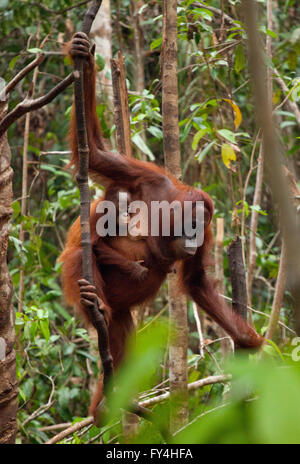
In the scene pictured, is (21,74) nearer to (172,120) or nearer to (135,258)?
(172,120)

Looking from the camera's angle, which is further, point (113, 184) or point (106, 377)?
point (113, 184)

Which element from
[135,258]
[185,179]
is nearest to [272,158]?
[135,258]

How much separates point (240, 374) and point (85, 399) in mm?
4620

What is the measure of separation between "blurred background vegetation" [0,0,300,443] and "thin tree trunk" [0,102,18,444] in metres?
0.57

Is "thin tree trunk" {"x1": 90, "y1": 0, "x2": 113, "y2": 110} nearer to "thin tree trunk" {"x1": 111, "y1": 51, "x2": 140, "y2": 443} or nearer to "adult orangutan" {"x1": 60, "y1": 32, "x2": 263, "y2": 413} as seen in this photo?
"thin tree trunk" {"x1": 111, "y1": 51, "x2": 140, "y2": 443}

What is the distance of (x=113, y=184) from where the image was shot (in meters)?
2.89

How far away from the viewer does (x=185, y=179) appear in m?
6.00

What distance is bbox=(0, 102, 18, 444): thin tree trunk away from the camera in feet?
7.77

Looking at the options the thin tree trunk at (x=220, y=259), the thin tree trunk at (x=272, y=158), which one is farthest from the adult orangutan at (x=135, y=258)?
the thin tree trunk at (x=272, y=158)

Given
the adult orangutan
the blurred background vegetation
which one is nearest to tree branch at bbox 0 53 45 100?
the adult orangutan

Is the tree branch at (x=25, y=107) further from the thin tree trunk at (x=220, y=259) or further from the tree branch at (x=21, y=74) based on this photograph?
the thin tree trunk at (x=220, y=259)

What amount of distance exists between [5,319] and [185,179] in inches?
151
